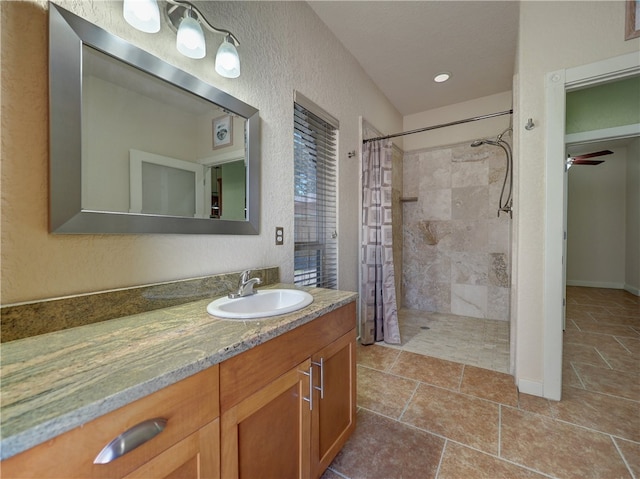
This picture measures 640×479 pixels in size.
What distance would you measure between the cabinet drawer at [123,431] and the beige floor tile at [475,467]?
1.21m

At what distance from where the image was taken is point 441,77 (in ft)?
9.47

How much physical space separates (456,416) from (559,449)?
466mm

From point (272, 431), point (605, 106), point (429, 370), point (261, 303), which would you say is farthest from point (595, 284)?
point (272, 431)

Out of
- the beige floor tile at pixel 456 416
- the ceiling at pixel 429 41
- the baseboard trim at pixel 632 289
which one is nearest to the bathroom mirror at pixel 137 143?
the ceiling at pixel 429 41

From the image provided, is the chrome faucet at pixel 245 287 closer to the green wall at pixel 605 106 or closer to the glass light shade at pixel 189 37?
the glass light shade at pixel 189 37

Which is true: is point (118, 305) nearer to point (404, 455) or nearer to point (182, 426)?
point (182, 426)

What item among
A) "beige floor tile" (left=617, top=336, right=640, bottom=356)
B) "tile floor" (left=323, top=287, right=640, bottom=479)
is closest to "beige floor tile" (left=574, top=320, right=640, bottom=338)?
"beige floor tile" (left=617, top=336, right=640, bottom=356)

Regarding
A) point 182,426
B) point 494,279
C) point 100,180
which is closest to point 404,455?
point 182,426

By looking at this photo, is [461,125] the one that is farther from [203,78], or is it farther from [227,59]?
[203,78]

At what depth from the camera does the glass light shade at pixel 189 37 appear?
1.11 metres

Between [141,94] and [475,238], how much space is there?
11.8ft

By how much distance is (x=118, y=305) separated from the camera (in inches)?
37.4

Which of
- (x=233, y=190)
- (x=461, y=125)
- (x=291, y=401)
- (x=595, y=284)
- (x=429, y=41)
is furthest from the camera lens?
(x=595, y=284)

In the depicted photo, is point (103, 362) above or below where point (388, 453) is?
above
